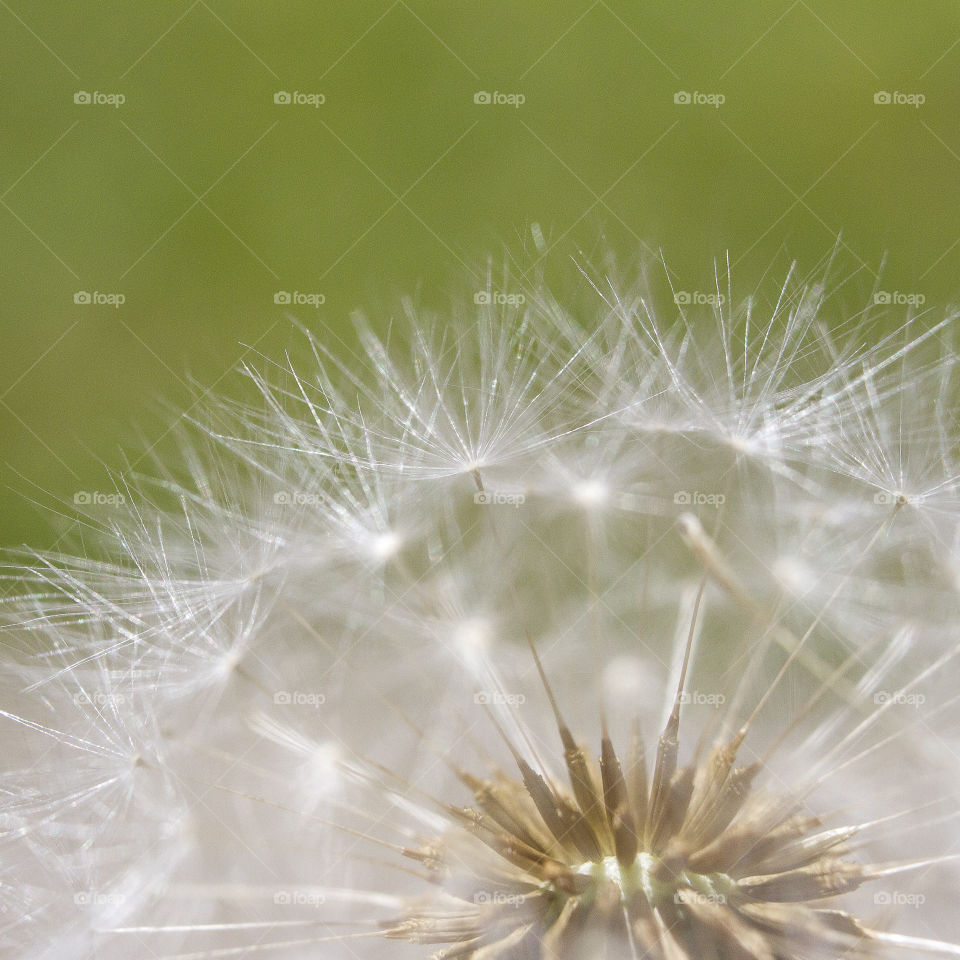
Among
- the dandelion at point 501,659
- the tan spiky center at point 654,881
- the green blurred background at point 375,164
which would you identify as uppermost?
the green blurred background at point 375,164

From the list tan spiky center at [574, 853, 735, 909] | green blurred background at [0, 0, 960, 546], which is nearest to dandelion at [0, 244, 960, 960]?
tan spiky center at [574, 853, 735, 909]

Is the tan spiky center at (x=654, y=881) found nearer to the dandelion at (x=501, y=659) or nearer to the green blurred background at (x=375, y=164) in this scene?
the dandelion at (x=501, y=659)

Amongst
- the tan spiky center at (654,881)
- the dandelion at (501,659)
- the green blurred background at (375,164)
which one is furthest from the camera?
the green blurred background at (375,164)

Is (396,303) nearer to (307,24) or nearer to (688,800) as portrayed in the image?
(307,24)

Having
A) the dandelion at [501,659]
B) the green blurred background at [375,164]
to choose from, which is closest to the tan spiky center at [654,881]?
the dandelion at [501,659]

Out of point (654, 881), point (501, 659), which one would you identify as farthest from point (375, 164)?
point (654, 881)

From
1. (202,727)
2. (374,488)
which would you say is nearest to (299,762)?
(202,727)

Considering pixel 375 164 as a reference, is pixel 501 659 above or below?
below

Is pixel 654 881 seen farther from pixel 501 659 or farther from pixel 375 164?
pixel 375 164
